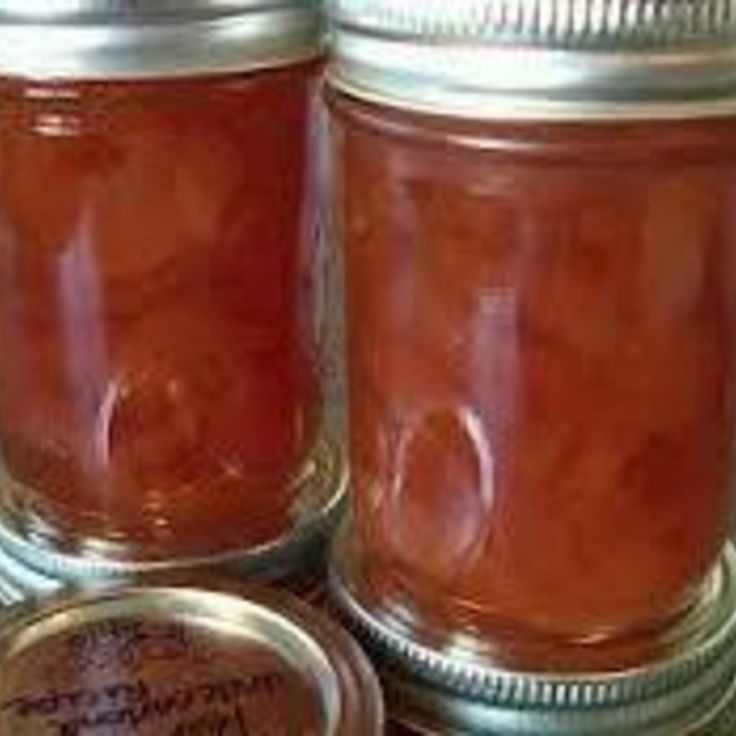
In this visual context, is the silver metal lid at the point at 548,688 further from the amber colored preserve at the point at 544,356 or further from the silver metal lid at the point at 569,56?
the silver metal lid at the point at 569,56

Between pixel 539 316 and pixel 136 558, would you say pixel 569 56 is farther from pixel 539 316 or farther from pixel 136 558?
pixel 136 558

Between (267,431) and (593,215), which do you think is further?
(267,431)

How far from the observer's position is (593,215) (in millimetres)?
346

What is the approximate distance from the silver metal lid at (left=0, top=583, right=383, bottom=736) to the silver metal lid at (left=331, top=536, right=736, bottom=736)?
2 cm

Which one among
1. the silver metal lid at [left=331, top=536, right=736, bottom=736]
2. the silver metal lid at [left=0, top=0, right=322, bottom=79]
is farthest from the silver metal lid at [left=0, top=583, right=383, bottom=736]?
the silver metal lid at [left=0, top=0, right=322, bottom=79]

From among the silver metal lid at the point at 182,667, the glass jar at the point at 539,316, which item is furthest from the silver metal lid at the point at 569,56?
the silver metal lid at the point at 182,667

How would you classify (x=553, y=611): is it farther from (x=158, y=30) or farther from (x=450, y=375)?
(x=158, y=30)

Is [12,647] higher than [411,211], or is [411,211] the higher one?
[411,211]

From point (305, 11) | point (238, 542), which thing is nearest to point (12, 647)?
point (238, 542)

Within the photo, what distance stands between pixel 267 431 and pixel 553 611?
0.12 metres

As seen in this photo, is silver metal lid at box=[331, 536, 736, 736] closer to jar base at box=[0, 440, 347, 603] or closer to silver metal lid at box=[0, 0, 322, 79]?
jar base at box=[0, 440, 347, 603]

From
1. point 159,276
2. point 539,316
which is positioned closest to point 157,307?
point 159,276

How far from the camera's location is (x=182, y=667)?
0.40m

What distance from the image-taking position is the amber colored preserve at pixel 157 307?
41 centimetres
